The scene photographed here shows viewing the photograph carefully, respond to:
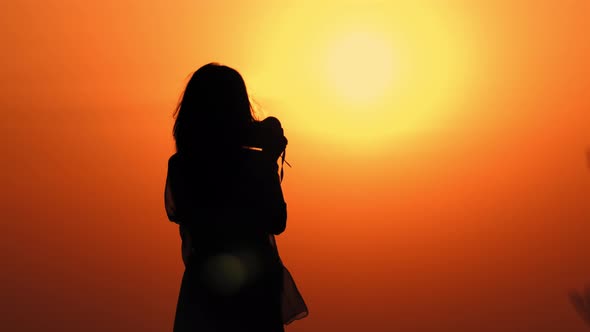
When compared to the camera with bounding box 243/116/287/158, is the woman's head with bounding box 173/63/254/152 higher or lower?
higher

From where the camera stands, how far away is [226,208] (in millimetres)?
1242

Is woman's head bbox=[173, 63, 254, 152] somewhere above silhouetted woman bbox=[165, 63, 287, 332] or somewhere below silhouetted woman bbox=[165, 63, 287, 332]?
above

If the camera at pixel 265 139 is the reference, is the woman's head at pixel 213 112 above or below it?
above

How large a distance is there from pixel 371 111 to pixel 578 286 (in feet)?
3.97

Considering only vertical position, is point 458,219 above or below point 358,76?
below

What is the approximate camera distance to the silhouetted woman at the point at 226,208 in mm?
1239

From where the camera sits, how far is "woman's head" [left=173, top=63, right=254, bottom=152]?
1.25 meters

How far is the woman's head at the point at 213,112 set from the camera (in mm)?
1253

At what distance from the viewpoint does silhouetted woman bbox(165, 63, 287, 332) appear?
1.24 meters

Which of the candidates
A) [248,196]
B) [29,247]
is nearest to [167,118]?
[29,247]

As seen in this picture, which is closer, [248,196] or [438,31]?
[248,196]

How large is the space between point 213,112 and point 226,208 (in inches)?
7.2

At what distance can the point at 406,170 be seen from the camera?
3221 millimetres

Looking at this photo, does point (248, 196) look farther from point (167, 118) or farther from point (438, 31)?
point (438, 31)
